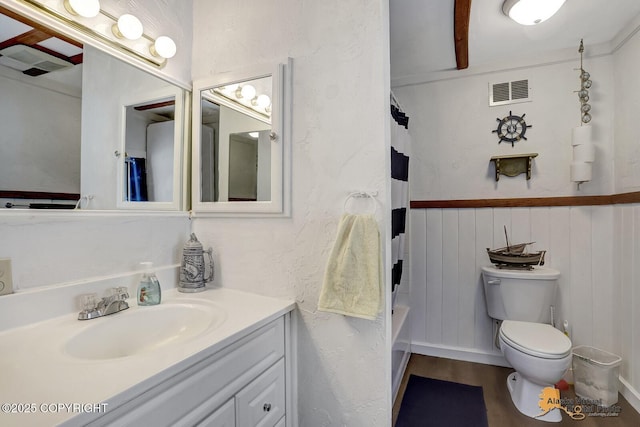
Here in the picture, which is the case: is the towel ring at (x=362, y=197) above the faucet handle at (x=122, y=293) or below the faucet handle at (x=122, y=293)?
above

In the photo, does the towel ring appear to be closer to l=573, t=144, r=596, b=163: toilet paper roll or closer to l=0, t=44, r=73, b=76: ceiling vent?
l=0, t=44, r=73, b=76: ceiling vent

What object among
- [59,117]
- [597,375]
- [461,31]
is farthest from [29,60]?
Answer: [597,375]

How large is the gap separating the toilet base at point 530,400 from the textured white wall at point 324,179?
1073 millimetres

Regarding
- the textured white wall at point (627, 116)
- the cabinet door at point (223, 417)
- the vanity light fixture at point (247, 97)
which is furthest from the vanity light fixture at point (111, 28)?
the textured white wall at point (627, 116)

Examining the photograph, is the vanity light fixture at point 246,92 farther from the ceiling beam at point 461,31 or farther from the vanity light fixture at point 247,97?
the ceiling beam at point 461,31

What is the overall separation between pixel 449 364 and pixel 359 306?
1.55m

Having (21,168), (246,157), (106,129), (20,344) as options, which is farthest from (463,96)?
(20,344)

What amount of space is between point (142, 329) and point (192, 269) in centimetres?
31

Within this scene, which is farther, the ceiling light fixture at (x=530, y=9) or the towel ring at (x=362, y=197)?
the ceiling light fixture at (x=530, y=9)

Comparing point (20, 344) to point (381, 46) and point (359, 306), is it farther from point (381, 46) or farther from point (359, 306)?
point (381, 46)

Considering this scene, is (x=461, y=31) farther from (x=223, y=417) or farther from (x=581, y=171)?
(x=223, y=417)

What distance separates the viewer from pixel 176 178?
4.78 ft

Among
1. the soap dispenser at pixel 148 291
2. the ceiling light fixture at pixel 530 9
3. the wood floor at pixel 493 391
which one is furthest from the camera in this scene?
the wood floor at pixel 493 391

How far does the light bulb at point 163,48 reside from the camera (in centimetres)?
131
